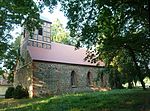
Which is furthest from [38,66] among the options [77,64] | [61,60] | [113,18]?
[113,18]

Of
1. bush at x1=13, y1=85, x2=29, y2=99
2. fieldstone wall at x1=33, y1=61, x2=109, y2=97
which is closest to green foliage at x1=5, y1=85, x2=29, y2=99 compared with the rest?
bush at x1=13, y1=85, x2=29, y2=99

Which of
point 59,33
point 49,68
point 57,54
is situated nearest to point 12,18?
point 49,68

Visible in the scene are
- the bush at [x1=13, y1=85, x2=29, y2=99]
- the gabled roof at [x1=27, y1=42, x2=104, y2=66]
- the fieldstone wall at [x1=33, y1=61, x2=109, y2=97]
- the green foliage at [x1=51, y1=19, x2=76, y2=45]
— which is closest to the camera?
the bush at [x1=13, y1=85, x2=29, y2=99]

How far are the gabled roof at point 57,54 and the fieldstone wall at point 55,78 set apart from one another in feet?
2.24

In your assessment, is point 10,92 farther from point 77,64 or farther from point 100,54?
point 100,54

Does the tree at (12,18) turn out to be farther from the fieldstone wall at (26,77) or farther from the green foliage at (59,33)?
the green foliage at (59,33)

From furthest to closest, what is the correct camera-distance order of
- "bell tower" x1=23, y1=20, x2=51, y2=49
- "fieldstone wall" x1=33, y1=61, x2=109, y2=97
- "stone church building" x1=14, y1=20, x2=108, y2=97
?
"bell tower" x1=23, y1=20, x2=51, y2=49 → "stone church building" x1=14, y1=20, x2=108, y2=97 → "fieldstone wall" x1=33, y1=61, x2=109, y2=97

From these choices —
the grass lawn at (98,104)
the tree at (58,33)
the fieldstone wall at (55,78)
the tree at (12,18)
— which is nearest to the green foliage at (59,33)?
the tree at (58,33)

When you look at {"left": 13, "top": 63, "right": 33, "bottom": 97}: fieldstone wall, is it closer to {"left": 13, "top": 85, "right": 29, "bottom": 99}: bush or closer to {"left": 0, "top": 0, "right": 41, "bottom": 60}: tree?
{"left": 13, "top": 85, "right": 29, "bottom": 99}: bush

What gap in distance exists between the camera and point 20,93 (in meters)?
32.3

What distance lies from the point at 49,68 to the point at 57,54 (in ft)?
12.0

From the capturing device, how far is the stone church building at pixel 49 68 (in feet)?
107

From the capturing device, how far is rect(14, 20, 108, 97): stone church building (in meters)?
32.5

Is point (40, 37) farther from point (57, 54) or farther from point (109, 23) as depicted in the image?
point (109, 23)
